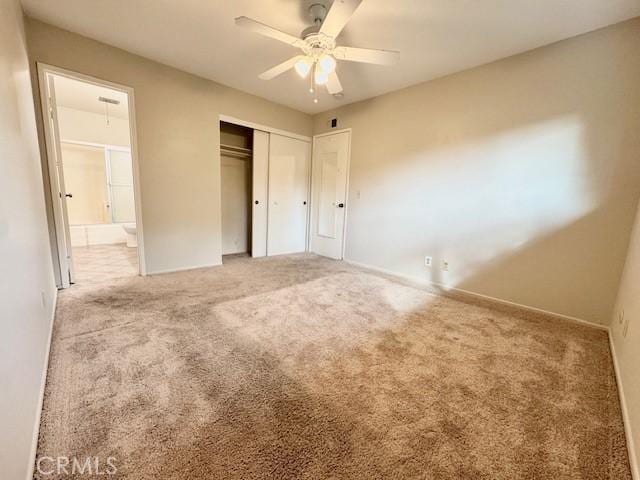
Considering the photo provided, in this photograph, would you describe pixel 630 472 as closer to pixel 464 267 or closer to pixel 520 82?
pixel 464 267

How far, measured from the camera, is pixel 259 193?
4398mm

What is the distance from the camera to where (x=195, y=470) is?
101 cm

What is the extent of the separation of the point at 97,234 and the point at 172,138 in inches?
134

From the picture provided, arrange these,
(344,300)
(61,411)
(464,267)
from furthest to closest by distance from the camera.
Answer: (464,267), (344,300), (61,411)

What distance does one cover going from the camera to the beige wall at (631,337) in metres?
1.21

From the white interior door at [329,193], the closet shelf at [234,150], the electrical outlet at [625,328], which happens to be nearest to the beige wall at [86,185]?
the closet shelf at [234,150]

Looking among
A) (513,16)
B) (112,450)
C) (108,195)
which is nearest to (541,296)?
(513,16)

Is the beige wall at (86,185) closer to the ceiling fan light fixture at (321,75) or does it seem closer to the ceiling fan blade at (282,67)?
the ceiling fan blade at (282,67)

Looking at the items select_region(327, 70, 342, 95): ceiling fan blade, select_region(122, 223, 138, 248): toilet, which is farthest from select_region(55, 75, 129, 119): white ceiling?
select_region(327, 70, 342, 95): ceiling fan blade

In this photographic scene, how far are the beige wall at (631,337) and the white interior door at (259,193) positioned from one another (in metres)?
4.12

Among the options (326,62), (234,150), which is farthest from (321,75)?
(234,150)

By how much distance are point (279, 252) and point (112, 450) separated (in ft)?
12.3

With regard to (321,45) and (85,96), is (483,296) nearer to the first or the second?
(321,45)

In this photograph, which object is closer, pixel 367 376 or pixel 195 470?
pixel 195 470
